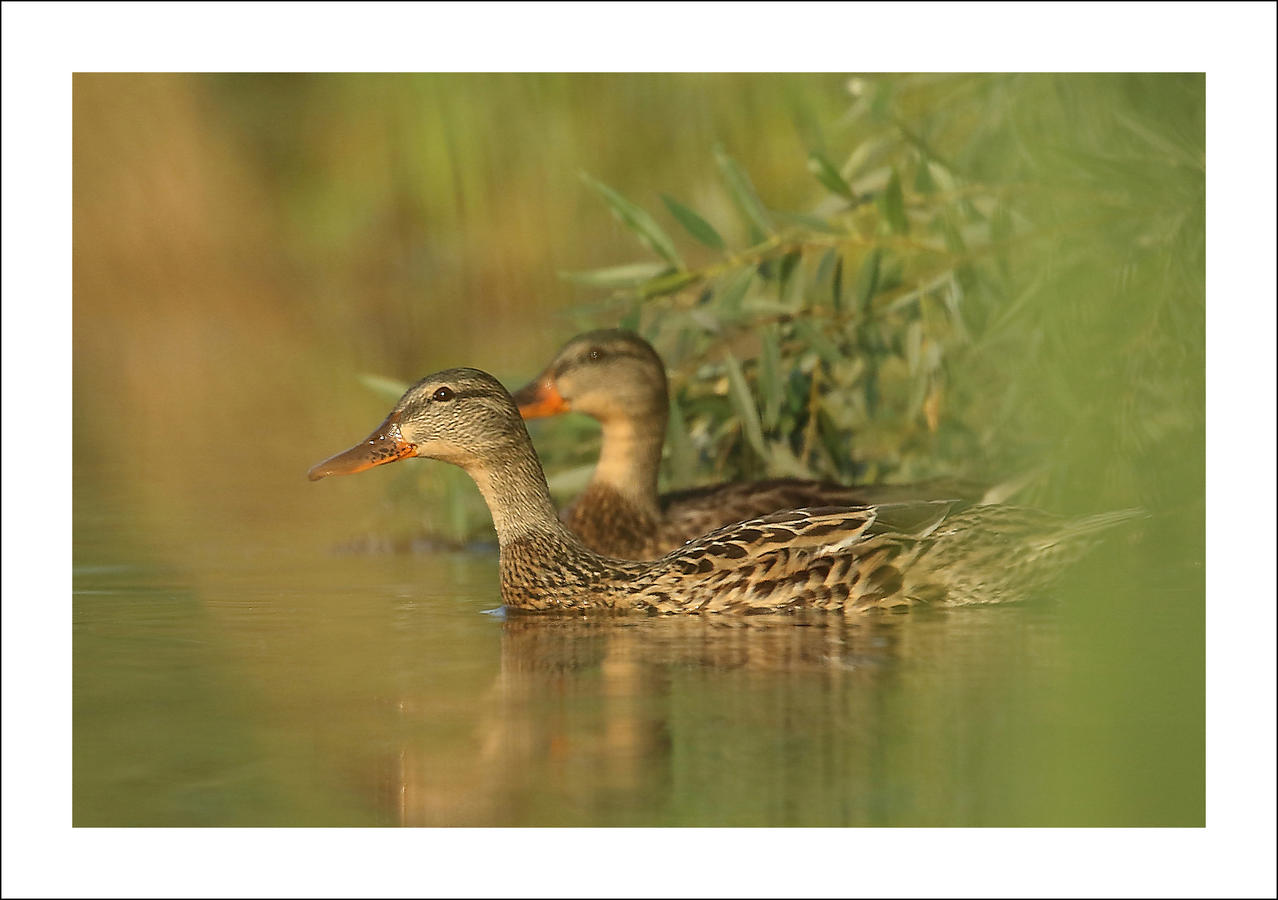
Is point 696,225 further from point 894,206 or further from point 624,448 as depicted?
point 624,448

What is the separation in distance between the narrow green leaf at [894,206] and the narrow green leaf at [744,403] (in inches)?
34.6

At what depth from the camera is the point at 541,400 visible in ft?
30.3

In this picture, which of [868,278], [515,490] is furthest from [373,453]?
[868,278]

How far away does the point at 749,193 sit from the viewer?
8.95 meters

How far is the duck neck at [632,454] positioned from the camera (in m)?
9.10

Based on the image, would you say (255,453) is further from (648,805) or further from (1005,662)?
(648,805)

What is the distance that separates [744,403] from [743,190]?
0.90 m

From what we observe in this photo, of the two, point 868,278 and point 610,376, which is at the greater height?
point 868,278

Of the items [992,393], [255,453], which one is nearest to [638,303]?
[992,393]

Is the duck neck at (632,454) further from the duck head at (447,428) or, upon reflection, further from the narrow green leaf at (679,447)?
the duck head at (447,428)

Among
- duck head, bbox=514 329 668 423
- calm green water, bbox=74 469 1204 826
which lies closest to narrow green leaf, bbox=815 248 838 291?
duck head, bbox=514 329 668 423

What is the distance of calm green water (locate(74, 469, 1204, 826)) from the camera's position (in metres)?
5.06

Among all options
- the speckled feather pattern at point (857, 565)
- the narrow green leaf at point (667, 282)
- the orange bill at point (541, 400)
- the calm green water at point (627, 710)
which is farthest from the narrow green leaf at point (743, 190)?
the calm green water at point (627, 710)

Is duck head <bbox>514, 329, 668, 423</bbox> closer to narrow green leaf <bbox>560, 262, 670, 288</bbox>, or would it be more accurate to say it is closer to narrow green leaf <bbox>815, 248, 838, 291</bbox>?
narrow green leaf <bbox>560, 262, 670, 288</bbox>
